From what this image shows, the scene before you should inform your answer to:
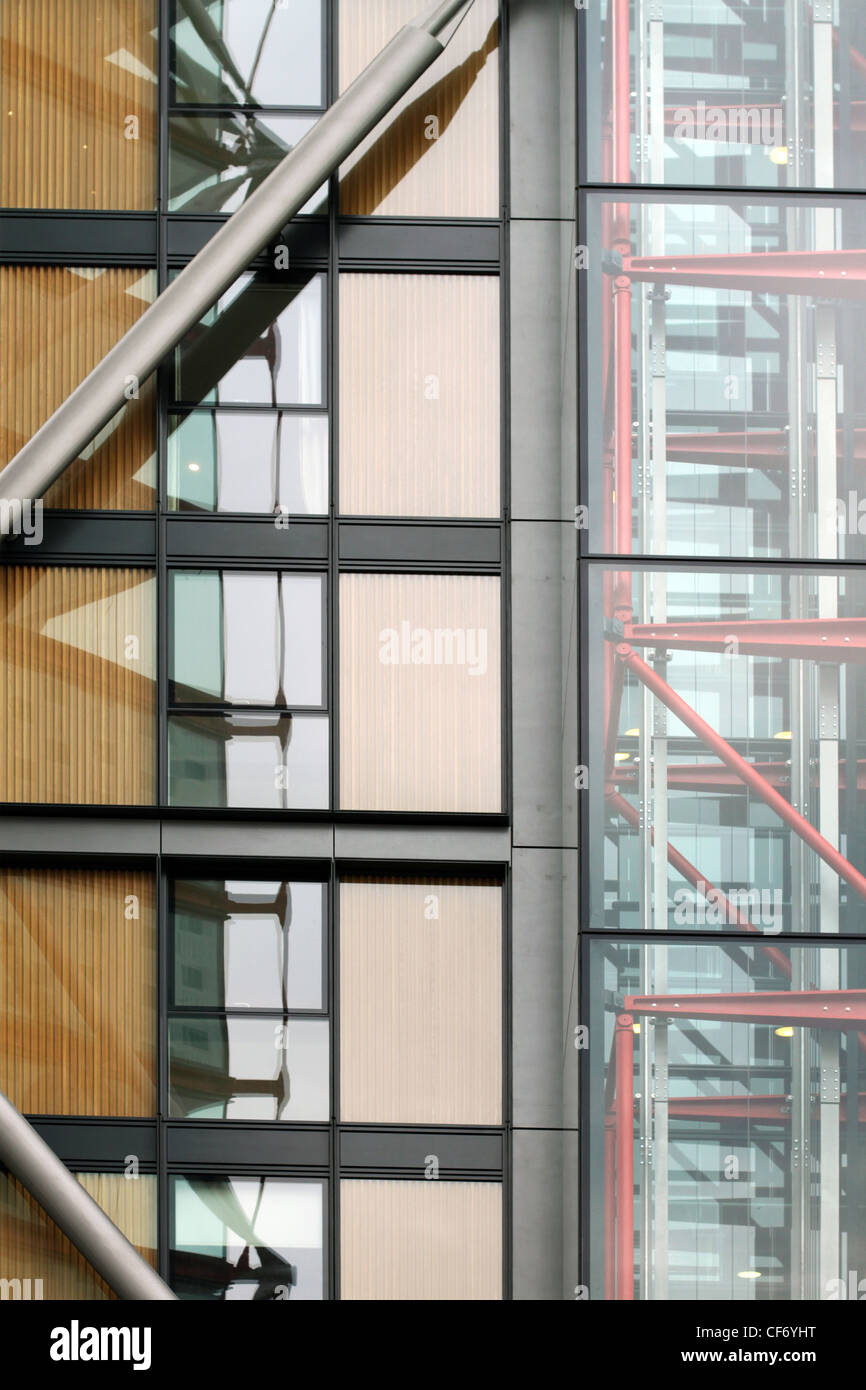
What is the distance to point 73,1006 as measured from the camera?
9.35 m

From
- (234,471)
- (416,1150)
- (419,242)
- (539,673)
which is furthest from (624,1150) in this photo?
(419,242)

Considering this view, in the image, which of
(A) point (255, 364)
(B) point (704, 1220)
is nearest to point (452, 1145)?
(B) point (704, 1220)

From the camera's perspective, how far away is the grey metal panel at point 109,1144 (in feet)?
30.3

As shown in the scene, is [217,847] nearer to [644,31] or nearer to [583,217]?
[583,217]

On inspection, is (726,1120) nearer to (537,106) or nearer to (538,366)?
(538,366)

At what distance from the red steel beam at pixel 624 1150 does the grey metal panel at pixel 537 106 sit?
21.9 feet

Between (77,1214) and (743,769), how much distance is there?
604 centimetres

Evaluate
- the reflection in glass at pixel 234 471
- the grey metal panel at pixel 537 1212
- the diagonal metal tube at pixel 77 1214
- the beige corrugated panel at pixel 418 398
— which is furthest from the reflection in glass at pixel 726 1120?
the reflection in glass at pixel 234 471

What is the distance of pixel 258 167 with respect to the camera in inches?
382

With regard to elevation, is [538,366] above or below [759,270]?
below

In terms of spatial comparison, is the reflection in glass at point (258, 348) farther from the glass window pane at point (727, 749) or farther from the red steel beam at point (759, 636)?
the red steel beam at point (759, 636)

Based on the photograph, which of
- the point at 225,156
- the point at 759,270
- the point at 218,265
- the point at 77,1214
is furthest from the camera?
the point at 225,156

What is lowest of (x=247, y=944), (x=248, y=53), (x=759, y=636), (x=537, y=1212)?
(x=537, y=1212)

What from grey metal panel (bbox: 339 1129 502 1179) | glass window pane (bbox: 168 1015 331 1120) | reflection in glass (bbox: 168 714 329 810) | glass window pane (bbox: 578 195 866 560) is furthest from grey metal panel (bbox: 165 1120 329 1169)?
glass window pane (bbox: 578 195 866 560)
